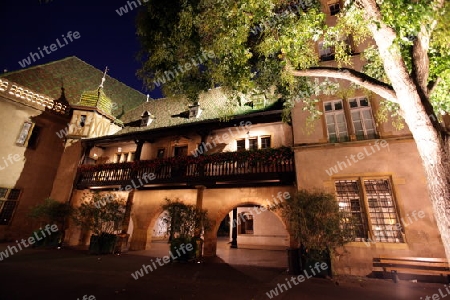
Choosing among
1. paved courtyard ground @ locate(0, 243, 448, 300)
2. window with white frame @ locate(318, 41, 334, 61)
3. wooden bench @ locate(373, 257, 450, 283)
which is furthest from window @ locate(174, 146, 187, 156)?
wooden bench @ locate(373, 257, 450, 283)

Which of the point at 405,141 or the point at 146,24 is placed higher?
the point at 146,24

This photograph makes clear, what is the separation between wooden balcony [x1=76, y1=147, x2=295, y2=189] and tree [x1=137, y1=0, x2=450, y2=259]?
2.77 meters

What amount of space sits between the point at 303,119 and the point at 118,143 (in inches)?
524

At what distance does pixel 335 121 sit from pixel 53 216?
15767mm

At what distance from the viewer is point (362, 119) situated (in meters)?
9.08

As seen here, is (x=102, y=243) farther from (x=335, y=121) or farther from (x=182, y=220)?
(x=335, y=121)

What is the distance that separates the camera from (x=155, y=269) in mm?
7984

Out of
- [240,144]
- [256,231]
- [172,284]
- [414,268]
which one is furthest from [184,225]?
[414,268]

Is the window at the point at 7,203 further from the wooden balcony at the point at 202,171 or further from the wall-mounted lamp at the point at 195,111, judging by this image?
the wall-mounted lamp at the point at 195,111

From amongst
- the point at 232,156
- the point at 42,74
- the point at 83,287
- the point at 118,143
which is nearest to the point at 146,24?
the point at 232,156

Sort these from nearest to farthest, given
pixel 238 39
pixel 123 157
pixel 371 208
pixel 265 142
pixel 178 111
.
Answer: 1. pixel 238 39
2. pixel 371 208
3. pixel 265 142
4. pixel 178 111
5. pixel 123 157

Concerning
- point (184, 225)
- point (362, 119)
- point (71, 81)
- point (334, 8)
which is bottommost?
point (184, 225)

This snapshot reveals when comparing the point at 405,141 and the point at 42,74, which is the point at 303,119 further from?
the point at 42,74

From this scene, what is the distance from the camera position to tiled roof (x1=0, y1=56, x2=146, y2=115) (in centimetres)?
1674
